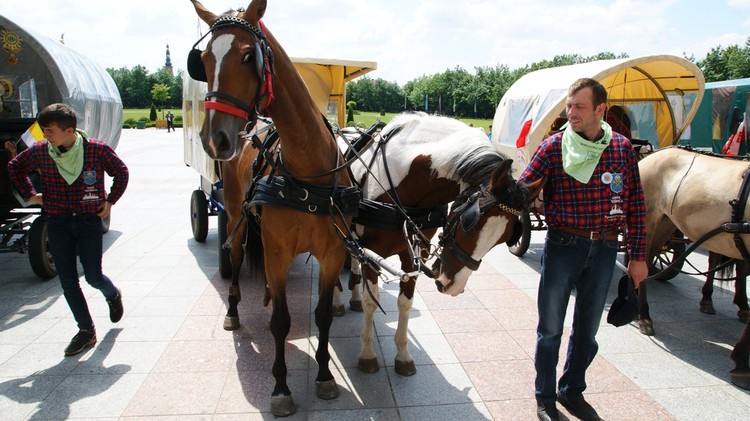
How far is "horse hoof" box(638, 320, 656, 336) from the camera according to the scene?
4.04 meters

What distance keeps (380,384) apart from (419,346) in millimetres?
672

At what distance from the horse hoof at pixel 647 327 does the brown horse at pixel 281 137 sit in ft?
9.09

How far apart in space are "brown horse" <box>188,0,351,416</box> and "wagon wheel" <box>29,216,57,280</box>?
3328mm

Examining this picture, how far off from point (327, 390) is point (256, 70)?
2.02m

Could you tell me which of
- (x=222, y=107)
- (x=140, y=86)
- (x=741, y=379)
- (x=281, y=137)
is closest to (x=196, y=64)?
(x=222, y=107)

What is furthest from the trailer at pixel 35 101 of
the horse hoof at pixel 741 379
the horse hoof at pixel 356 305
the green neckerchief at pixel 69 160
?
the horse hoof at pixel 741 379

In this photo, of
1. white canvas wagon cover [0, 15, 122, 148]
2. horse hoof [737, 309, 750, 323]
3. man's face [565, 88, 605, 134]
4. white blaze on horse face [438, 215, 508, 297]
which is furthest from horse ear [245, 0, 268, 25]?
horse hoof [737, 309, 750, 323]

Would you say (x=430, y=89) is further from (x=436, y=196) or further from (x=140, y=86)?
(x=436, y=196)

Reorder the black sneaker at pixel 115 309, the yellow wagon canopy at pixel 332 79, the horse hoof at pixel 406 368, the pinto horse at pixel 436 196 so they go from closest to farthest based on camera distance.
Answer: the pinto horse at pixel 436 196
the horse hoof at pixel 406 368
the black sneaker at pixel 115 309
the yellow wagon canopy at pixel 332 79

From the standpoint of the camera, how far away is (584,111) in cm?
246

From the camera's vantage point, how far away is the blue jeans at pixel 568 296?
2611mm

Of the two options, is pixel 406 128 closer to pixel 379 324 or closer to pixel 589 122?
pixel 589 122

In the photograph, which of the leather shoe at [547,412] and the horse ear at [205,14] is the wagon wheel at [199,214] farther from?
the leather shoe at [547,412]

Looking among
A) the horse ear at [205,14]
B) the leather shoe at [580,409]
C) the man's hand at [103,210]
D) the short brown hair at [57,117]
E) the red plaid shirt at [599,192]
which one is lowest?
the leather shoe at [580,409]
